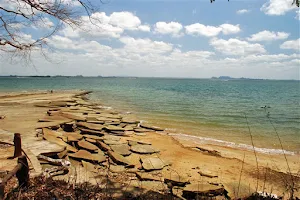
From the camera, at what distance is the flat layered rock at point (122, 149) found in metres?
8.42

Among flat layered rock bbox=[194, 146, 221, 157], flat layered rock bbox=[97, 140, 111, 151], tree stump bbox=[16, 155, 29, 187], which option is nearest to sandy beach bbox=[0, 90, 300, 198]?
flat layered rock bbox=[194, 146, 221, 157]

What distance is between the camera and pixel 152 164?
750cm

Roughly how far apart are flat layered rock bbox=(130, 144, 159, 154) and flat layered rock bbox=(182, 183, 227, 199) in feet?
11.2

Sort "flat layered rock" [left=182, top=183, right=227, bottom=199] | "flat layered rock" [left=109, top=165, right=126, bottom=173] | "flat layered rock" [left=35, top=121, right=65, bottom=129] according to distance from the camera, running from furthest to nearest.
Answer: "flat layered rock" [left=35, top=121, right=65, bottom=129] → "flat layered rock" [left=109, top=165, right=126, bottom=173] → "flat layered rock" [left=182, top=183, right=227, bottom=199]

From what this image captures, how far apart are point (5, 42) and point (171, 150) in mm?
7462

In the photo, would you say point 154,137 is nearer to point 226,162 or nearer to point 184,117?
point 226,162

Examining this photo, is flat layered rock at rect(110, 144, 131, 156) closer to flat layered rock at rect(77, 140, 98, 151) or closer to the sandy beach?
the sandy beach

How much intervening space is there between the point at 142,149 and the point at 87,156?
7.95ft

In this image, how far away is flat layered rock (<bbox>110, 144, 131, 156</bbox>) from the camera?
27.6 feet

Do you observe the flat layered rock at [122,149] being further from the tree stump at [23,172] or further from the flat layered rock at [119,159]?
the tree stump at [23,172]

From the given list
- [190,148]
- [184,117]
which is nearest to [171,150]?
[190,148]

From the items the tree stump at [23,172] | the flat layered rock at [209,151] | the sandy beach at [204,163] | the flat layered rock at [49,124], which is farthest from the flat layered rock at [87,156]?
the flat layered rock at [209,151]

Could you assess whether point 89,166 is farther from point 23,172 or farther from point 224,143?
point 224,143

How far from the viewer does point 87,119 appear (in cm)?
1324
